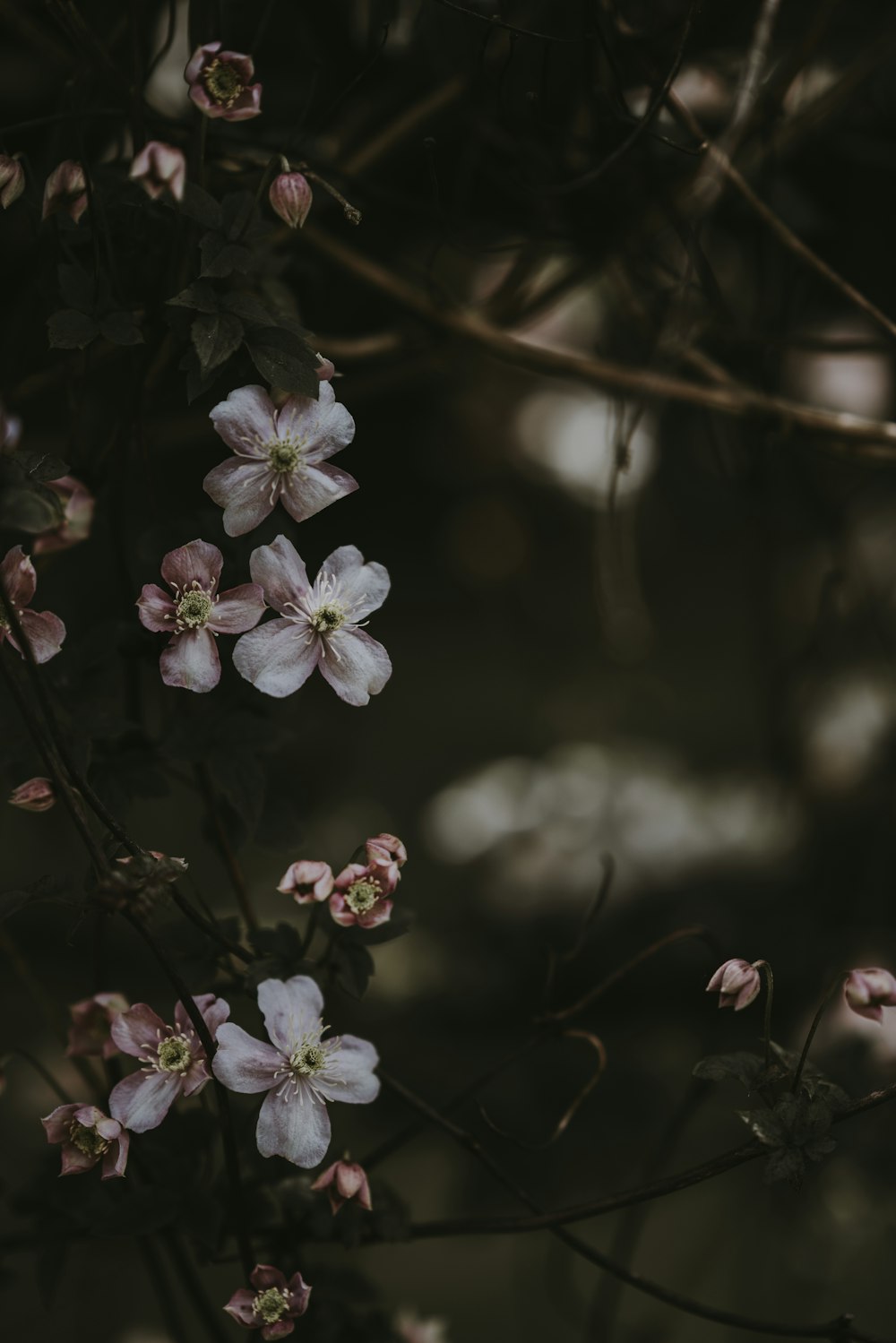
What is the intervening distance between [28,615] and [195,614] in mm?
73

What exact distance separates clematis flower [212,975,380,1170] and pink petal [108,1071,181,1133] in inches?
1.2

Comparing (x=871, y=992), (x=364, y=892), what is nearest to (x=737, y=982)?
(x=871, y=992)

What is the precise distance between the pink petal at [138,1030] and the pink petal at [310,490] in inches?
8.2

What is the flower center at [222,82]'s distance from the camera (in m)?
0.43

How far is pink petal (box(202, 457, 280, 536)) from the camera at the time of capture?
0.44 m

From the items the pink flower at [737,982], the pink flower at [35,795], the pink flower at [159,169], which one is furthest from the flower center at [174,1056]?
the pink flower at [159,169]

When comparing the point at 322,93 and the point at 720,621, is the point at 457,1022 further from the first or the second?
the point at 322,93

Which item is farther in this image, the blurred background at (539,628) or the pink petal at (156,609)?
the blurred background at (539,628)

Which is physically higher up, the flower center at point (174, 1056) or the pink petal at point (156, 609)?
the pink petal at point (156, 609)

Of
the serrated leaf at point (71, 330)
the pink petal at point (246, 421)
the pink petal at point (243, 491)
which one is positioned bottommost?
the pink petal at point (243, 491)

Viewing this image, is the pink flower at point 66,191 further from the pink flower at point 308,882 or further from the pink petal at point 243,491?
the pink flower at point 308,882

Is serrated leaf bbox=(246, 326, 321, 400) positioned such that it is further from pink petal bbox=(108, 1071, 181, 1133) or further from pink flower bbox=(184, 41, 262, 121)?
pink petal bbox=(108, 1071, 181, 1133)

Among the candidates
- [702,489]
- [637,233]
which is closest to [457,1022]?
[702,489]

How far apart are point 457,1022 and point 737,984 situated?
3.03ft
